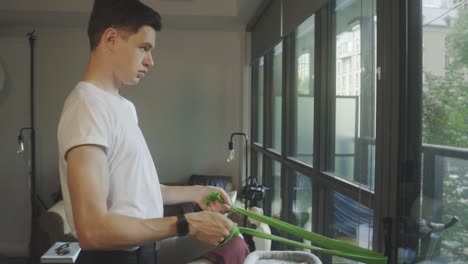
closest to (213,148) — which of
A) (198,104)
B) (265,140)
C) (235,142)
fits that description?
(235,142)

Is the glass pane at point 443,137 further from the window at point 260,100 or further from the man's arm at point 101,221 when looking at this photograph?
the window at point 260,100

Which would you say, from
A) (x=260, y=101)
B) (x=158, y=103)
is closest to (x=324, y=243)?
(x=260, y=101)

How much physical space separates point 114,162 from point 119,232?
0.21 meters

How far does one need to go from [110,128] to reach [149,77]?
339 centimetres

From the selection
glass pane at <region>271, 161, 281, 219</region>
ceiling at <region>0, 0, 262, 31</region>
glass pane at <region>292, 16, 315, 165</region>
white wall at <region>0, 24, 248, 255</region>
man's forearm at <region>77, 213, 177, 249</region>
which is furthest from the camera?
white wall at <region>0, 24, 248, 255</region>

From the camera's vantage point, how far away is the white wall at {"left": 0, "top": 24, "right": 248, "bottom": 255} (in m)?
4.05

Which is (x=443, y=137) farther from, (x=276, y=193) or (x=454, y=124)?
(x=276, y=193)

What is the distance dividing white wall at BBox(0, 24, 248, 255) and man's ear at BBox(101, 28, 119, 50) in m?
3.27

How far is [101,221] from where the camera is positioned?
29.1 inches

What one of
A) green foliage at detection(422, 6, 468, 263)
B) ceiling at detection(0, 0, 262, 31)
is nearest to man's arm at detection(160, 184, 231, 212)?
green foliage at detection(422, 6, 468, 263)

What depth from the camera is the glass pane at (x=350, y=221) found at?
1.38 metres

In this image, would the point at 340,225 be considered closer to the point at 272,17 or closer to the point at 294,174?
the point at 294,174

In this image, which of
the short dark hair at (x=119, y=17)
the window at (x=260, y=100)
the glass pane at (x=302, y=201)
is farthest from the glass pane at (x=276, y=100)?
the short dark hair at (x=119, y=17)

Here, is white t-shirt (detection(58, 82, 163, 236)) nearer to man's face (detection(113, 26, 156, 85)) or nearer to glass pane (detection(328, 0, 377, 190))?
man's face (detection(113, 26, 156, 85))
